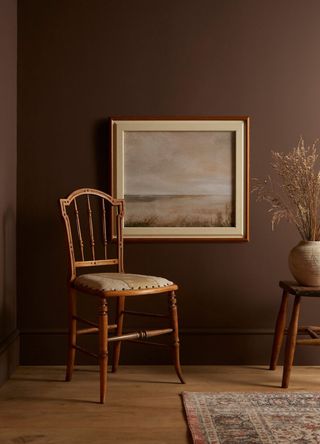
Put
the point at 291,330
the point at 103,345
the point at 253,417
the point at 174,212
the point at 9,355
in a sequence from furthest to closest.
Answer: the point at 174,212 → the point at 9,355 → the point at 291,330 → the point at 103,345 → the point at 253,417

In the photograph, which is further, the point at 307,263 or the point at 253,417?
the point at 307,263

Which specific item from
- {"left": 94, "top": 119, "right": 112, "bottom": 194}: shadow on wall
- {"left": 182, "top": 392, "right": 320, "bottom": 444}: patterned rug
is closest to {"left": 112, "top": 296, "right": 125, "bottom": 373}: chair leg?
{"left": 182, "top": 392, "right": 320, "bottom": 444}: patterned rug

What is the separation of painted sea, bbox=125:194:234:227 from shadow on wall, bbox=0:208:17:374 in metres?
0.70

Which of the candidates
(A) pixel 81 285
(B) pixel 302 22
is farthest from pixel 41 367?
(B) pixel 302 22

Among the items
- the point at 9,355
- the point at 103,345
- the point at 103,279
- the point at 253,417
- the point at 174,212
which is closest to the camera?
the point at 253,417

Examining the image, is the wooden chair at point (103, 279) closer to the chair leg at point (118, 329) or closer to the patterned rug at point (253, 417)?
the chair leg at point (118, 329)

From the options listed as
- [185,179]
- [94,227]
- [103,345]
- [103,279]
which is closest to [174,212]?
[185,179]

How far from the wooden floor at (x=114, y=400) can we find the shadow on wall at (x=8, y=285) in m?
0.24

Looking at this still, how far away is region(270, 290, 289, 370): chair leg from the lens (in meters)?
3.21

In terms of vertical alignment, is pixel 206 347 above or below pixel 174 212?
below

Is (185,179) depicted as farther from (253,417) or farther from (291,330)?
(253,417)

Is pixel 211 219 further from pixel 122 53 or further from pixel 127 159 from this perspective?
pixel 122 53

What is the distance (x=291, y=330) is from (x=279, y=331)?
0.93ft

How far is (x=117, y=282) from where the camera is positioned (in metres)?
2.82
